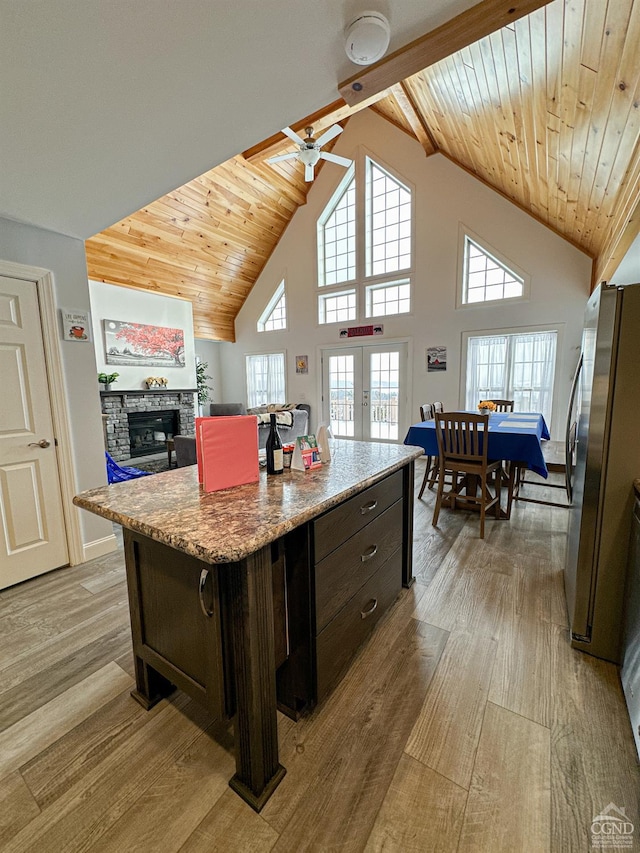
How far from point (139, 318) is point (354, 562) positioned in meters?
5.80

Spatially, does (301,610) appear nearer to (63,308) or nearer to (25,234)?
(63,308)

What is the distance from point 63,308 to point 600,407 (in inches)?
127

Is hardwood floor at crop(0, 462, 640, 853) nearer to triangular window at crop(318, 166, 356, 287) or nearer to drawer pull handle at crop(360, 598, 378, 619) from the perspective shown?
drawer pull handle at crop(360, 598, 378, 619)

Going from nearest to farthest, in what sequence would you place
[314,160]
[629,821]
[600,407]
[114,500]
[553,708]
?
1. [629,821]
2. [114,500]
3. [553,708]
4. [600,407]
5. [314,160]

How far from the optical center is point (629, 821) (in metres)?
0.98

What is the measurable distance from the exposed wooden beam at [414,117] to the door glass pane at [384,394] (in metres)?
3.02

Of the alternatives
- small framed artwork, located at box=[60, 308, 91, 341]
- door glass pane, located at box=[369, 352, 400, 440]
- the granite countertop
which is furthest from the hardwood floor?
door glass pane, located at box=[369, 352, 400, 440]

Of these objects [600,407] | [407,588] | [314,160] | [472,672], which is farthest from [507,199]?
[472,672]

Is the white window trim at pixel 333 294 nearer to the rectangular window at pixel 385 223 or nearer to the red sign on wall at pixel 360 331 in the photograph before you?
the red sign on wall at pixel 360 331

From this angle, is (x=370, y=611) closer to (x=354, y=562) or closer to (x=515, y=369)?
(x=354, y=562)

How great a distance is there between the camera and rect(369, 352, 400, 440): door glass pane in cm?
600

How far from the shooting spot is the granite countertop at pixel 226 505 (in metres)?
0.91

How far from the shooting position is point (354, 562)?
4.77 ft

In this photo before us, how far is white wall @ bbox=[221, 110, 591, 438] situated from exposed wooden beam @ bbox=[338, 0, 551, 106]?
4.25 metres
